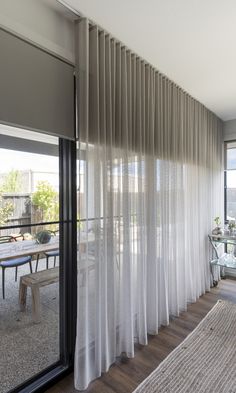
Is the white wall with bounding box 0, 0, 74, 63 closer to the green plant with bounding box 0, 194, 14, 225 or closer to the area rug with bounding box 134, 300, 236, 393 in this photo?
the green plant with bounding box 0, 194, 14, 225

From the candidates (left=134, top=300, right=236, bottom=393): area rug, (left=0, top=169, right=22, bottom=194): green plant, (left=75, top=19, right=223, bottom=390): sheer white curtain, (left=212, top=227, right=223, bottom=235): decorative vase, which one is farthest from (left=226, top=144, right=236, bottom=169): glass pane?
(left=0, top=169, right=22, bottom=194): green plant

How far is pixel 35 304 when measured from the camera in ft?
6.44

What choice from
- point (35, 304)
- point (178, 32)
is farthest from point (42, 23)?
point (35, 304)

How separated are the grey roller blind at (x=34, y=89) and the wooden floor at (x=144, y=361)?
1.95 metres

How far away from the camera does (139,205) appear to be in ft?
7.48

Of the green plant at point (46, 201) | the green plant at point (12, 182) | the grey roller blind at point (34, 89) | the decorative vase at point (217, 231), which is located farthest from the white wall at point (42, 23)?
the decorative vase at point (217, 231)

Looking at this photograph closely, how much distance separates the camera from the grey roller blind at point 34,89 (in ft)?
4.71

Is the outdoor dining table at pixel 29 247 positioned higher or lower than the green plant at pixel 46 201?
lower

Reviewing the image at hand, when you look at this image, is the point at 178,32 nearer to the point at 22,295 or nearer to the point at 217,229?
the point at 22,295

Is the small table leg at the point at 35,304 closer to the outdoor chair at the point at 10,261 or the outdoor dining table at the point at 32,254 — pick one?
the outdoor dining table at the point at 32,254

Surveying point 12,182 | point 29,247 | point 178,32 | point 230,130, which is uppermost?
point 178,32

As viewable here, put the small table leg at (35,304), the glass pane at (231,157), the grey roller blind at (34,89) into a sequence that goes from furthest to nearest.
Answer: the glass pane at (231,157), the small table leg at (35,304), the grey roller blind at (34,89)

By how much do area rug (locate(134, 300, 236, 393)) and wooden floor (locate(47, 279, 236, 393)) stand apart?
6 centimetres

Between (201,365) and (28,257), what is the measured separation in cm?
177
